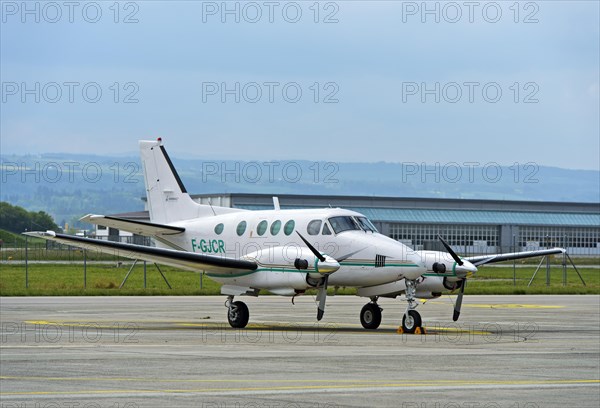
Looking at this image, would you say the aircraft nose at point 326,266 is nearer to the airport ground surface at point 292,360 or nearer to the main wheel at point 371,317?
the airport ground surface at point 292,360

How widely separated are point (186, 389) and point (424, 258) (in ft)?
41.2

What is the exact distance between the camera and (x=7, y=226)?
6324 inches

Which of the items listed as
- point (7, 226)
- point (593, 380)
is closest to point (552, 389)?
point (593, 380)

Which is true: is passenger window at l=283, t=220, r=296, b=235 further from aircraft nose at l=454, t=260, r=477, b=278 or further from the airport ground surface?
aircraft nose at l=454, t=260, r=477, b=278

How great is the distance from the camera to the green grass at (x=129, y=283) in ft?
148

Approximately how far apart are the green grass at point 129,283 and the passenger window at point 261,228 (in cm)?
1760

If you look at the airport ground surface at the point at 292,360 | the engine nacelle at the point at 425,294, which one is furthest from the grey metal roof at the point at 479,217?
the engine nacelle at the point at 425,294

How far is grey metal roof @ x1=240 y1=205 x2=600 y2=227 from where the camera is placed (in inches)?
4230

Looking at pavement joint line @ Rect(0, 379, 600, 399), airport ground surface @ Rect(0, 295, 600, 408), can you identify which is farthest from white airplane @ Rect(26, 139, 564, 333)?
pavement joint line @ Rect(0, 379, 600, 399)

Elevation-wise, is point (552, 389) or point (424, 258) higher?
point (424, 258)

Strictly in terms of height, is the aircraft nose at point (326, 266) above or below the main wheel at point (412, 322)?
above

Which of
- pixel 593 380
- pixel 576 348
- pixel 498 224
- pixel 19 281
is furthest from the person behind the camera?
pixel 498 224

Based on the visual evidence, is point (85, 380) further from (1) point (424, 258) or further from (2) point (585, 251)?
(2) point (585, 251)

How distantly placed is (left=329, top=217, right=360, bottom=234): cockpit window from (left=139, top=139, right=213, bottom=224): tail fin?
23.5 ft
